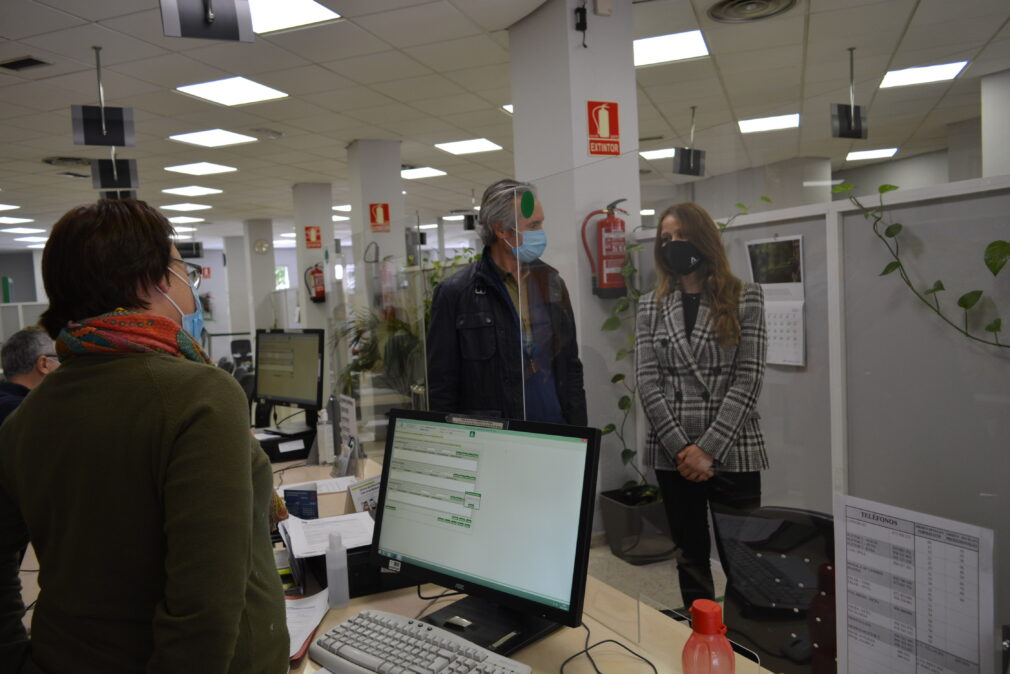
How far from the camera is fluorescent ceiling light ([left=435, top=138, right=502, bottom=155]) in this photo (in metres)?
7.45

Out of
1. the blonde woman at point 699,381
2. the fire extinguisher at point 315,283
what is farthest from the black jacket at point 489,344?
the fire extinguisher at point 315,283

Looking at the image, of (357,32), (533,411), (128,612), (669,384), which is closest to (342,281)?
(357,32)

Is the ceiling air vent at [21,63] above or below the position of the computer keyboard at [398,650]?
above

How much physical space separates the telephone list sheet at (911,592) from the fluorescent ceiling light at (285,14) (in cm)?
384

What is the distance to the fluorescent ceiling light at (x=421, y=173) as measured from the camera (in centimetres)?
898

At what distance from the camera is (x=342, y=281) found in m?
5.30

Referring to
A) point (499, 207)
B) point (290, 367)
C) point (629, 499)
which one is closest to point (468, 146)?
point (290, 367)

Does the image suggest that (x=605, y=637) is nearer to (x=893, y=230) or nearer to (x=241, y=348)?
(x=893, y=230)

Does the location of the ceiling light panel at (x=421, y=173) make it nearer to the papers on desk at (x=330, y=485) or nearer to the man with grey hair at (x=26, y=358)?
the man with grey hair at (x=26, y=358)

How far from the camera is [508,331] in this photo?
245cm

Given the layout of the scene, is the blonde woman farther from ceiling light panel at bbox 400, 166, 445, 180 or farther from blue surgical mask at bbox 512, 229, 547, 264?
ceiling light panel at bbox 400, 166, 445, 180

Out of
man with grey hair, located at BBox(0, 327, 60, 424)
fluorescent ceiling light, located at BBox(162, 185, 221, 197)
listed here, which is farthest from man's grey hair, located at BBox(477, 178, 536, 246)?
fluorescent ceiling light, located at BBox(162, 185, 221, 197)

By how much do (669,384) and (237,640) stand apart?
1.13 meters

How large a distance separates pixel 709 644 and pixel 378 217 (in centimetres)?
676
